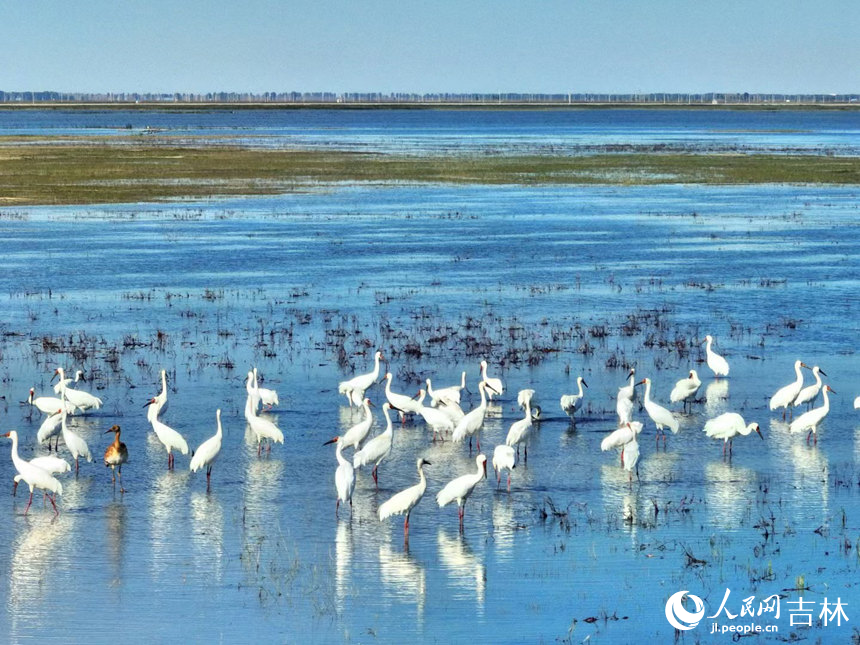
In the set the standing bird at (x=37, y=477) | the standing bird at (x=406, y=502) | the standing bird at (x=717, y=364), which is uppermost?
the standing bird at (x=717, y=364)

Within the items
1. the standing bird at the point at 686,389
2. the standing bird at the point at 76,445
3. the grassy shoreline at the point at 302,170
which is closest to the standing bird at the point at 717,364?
the standing bird at the point at 686,389

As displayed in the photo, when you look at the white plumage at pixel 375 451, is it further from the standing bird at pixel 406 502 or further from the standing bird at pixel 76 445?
the standing bird at pixel 76 445

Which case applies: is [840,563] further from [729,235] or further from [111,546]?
[729,235]

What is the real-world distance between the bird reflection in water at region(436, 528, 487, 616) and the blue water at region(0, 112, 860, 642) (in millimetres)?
34

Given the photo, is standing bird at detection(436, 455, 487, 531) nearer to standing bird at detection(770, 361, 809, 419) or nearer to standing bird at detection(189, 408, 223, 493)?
standing bird at detection(189, 408, 223, 493)

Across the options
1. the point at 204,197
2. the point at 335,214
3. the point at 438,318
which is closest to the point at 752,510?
the point at 438,318

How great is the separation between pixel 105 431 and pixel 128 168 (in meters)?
52.1

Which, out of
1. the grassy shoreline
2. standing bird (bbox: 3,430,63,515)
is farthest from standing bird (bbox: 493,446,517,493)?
the grassy shoreline

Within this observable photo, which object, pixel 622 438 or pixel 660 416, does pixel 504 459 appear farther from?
pixel 660 416

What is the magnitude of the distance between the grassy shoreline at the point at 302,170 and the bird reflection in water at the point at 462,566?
1576 inches

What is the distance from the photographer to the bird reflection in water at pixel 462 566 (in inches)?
518

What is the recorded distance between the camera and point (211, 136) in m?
115

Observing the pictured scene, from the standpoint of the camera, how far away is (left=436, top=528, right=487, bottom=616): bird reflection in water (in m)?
13.2

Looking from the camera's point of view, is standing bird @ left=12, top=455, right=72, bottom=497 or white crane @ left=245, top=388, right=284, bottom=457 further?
white crane @ left=245, top=388, right=284, bottom=457
